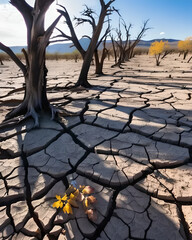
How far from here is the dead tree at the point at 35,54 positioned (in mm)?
1684

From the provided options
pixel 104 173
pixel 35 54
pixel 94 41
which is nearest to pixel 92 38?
pixel 94 41

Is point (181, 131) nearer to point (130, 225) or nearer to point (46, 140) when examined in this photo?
point (130, 225)

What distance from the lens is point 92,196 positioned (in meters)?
1.01

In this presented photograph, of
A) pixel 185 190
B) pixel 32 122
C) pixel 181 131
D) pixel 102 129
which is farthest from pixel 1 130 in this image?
pixel 181 131

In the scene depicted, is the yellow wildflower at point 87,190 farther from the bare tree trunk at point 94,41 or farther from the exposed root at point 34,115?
the bare tree trunk at point 94,41

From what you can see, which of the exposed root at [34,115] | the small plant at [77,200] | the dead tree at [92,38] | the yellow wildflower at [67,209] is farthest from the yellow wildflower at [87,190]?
the dead tree at [92,38]

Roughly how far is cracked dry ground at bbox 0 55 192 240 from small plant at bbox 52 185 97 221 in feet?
0.12

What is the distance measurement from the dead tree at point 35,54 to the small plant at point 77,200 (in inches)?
45.0

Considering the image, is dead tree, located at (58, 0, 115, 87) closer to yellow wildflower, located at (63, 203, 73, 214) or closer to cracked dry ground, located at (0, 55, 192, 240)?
cracked dry ground, located at (0, 55, 192, 240)

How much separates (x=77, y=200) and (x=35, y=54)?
1.69m

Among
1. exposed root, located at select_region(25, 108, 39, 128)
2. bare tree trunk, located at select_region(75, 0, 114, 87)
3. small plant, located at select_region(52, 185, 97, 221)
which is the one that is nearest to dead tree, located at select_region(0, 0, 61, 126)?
exposed root, located at select_region(25, 108, 39, 128)

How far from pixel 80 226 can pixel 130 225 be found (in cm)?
30

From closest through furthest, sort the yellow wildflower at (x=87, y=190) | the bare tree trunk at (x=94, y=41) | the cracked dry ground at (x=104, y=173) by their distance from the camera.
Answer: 1. the cracked dry ground at (x=104, y=173)
2. the yellow wildflower at (x=87, y=190)
3. the bare tree trunk at (x=94, y=41)

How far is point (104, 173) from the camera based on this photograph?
1232 mm
